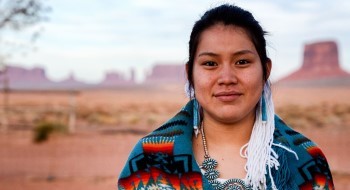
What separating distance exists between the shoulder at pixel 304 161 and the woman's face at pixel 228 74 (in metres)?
0.22

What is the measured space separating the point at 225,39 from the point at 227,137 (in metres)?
0.44

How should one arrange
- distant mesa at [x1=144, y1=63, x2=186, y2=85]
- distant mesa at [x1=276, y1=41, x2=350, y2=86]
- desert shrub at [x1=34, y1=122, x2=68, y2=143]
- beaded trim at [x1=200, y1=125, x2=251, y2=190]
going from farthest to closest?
1. distant mesa at [x1=144, y1=63, x2=186, y2=85]
2. distant mesa at [x1=276, y1=41, x2=350, y2=86]
3. desert shrub at [x1=34, y1=122, x2=68, y2=143]
4. beaded trim at [x1=200, y1=125, x2=251, y2=190]

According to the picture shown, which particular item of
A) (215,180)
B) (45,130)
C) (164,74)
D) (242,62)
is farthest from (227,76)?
(164,74)

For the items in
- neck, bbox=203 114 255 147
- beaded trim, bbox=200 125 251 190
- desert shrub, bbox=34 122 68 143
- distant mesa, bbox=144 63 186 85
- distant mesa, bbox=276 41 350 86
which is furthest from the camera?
distant mesa, bbox=144 63 186 85

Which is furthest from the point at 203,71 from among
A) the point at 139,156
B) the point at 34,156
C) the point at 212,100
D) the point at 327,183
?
the point at 34,156

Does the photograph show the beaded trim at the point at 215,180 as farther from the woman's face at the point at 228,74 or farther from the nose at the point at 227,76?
the nose at the point at 227,76

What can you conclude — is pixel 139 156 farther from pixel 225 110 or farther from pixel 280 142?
pixel 280 142

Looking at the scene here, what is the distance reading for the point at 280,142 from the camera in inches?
90.8

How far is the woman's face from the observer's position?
7.26ft

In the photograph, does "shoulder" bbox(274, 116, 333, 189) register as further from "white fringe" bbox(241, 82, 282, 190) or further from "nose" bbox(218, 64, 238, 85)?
"nose" bbox(218, 64, 238, 85)

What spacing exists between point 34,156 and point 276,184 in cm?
1306

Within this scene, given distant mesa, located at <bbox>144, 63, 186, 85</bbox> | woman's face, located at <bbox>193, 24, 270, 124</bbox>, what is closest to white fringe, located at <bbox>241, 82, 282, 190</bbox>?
woman's face, located at <bbox>193, 24, 270, 124</bbox>

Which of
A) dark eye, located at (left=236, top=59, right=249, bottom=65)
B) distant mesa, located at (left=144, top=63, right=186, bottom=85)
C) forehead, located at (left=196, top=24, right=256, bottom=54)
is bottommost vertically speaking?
distant mesa, located at (left=144, top=63, right=186, bottom=85)

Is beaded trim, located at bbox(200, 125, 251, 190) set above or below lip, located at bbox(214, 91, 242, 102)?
below
